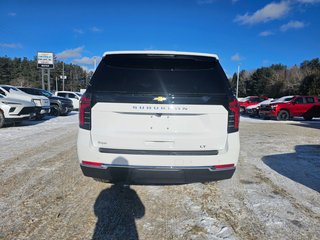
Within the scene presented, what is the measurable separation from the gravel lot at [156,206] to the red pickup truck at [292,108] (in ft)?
42.4

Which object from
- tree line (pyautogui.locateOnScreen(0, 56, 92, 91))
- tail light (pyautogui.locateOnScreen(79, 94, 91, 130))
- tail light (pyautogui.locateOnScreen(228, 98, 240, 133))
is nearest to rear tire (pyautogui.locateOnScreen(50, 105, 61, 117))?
tail light (pyautogui.locateOnScreen(79, 94, 91, 130))

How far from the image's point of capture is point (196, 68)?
11.4 ft

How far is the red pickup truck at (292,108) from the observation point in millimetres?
17672

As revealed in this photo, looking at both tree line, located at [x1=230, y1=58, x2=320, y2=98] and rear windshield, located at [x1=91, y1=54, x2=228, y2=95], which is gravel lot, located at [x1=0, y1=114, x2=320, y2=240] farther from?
tree line, located at [x1=230, y1=58, x2=320, y2=98]

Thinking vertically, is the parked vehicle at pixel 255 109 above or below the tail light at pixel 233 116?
below

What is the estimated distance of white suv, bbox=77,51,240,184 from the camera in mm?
3078

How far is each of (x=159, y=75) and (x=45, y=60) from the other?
34726 mm

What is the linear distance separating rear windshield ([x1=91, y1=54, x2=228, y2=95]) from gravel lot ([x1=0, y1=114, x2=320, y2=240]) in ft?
4.95

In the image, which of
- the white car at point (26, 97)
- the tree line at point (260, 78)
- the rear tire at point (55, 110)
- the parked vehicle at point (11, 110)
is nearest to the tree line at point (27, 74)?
the tree line at point (260, 78)

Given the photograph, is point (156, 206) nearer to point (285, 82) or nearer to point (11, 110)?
point (11, 110)

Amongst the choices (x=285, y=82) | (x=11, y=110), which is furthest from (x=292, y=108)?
(x=285, y=82)

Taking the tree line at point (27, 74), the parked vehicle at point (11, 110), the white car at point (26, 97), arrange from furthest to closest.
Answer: the tree line at point (27, 74) < the white car at point (26, 97) < the parked vehicle at point (11, 110)

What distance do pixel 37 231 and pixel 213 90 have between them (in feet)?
8.24

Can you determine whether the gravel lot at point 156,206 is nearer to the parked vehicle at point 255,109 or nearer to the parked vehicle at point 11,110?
the parked vehicle at point 11,110
